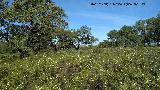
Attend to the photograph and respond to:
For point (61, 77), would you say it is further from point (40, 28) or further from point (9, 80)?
point (40, 28)

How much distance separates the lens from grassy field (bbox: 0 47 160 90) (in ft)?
57.8

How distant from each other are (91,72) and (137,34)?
4206 inches

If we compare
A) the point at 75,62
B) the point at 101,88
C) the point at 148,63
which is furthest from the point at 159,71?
the point at 75,62

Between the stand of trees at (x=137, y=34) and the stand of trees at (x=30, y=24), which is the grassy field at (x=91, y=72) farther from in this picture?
the stand of trees at (x=137, y=34)

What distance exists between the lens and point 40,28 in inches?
1635

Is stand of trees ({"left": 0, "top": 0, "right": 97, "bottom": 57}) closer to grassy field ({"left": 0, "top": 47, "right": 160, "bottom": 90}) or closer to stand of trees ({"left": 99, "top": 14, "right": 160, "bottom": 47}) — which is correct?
grassy field ({"left": 0, "top": 47, "right": 160, "bottom": 90})

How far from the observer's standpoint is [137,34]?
4840 inches

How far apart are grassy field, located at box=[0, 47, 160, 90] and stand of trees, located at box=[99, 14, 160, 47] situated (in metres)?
77.7

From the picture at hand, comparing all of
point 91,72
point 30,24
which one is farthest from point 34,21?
point 91,72

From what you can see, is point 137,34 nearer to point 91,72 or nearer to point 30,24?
point 30,24

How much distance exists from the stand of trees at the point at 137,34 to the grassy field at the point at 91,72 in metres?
77.7

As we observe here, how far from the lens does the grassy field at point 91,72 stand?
17625 mm

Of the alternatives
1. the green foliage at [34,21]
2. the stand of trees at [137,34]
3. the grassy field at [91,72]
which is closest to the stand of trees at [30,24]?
the green foliage at [34,21]

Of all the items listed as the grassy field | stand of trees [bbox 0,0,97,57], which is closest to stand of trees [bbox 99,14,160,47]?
stand of trees [bbox 0,0,97,57]
